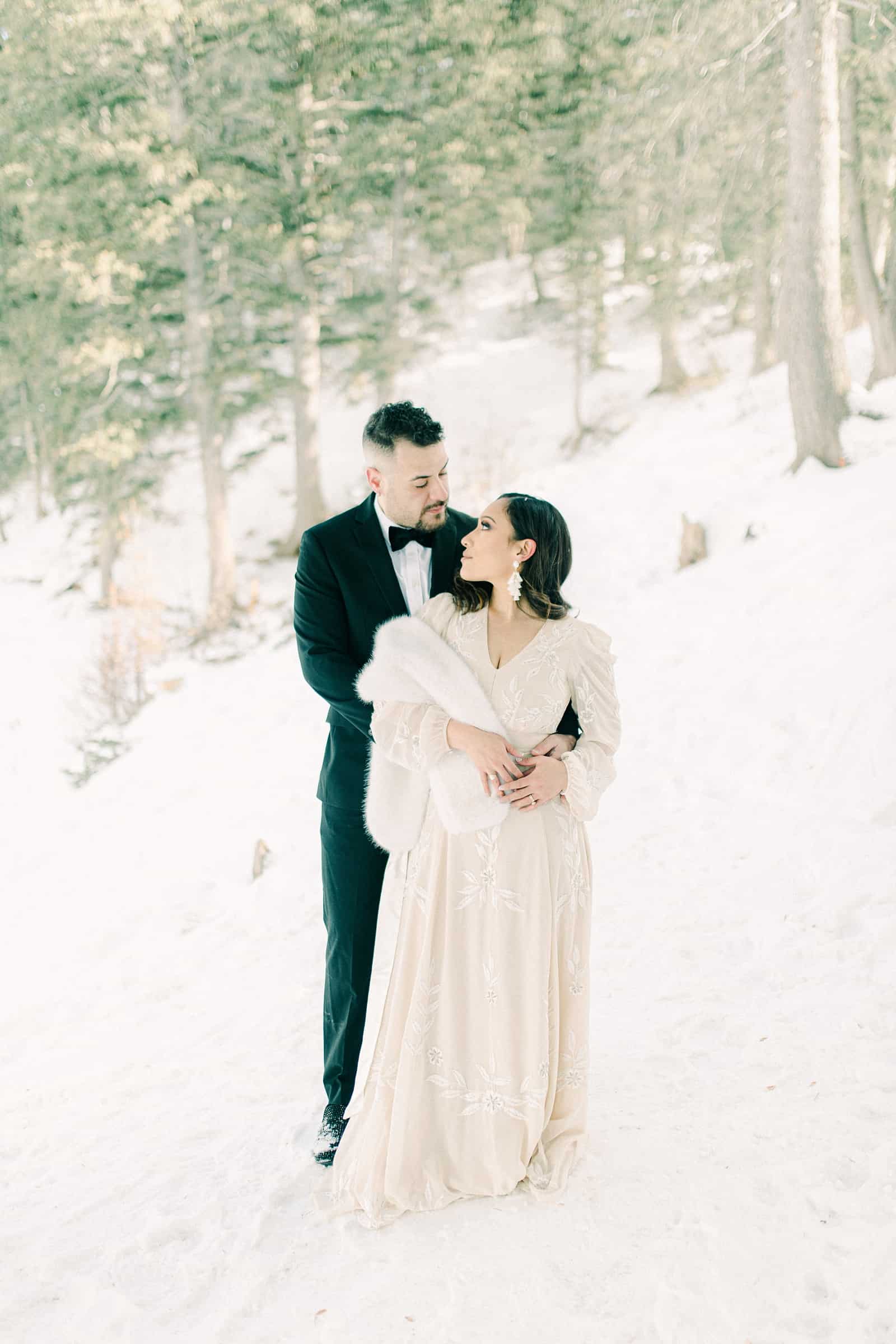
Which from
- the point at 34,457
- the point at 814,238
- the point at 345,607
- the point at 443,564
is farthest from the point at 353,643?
the point at 34,457

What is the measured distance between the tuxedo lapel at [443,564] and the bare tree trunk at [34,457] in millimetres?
21171

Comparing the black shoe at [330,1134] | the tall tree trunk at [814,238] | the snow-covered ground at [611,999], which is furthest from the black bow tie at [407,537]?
the tall tree trunk at [814,238]

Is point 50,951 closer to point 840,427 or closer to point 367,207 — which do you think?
point 840,427

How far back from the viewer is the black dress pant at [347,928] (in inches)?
134

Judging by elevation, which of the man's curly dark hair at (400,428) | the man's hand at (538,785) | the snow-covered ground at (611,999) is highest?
the man's curly dark hair at (400,428)

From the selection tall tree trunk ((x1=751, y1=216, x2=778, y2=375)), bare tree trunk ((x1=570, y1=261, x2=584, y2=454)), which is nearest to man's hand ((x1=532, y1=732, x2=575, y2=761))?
tall tree trunk ((x1=751, y1=216, x2=778, y2=375))

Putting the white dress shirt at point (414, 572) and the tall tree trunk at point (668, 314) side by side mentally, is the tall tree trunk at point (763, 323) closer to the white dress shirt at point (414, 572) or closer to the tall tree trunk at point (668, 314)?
the tall tree trunk at point (668, 314)

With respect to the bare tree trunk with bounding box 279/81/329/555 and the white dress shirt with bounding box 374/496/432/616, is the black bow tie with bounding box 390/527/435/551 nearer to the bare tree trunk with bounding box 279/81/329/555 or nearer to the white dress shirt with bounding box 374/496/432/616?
the white dress shirt with bounding box 374/496/432/616

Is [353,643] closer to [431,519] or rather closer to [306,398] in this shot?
[431,519]

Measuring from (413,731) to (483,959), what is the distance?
2.35 ft

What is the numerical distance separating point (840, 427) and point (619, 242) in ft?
69.1

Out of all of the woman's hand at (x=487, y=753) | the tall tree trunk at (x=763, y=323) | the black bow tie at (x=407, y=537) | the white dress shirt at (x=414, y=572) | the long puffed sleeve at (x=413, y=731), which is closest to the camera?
the woman's hand at (x=487, y=753)

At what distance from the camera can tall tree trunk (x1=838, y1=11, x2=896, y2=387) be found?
11.6 metres

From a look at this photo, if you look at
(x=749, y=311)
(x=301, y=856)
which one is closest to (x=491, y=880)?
(x=301, y=856)
